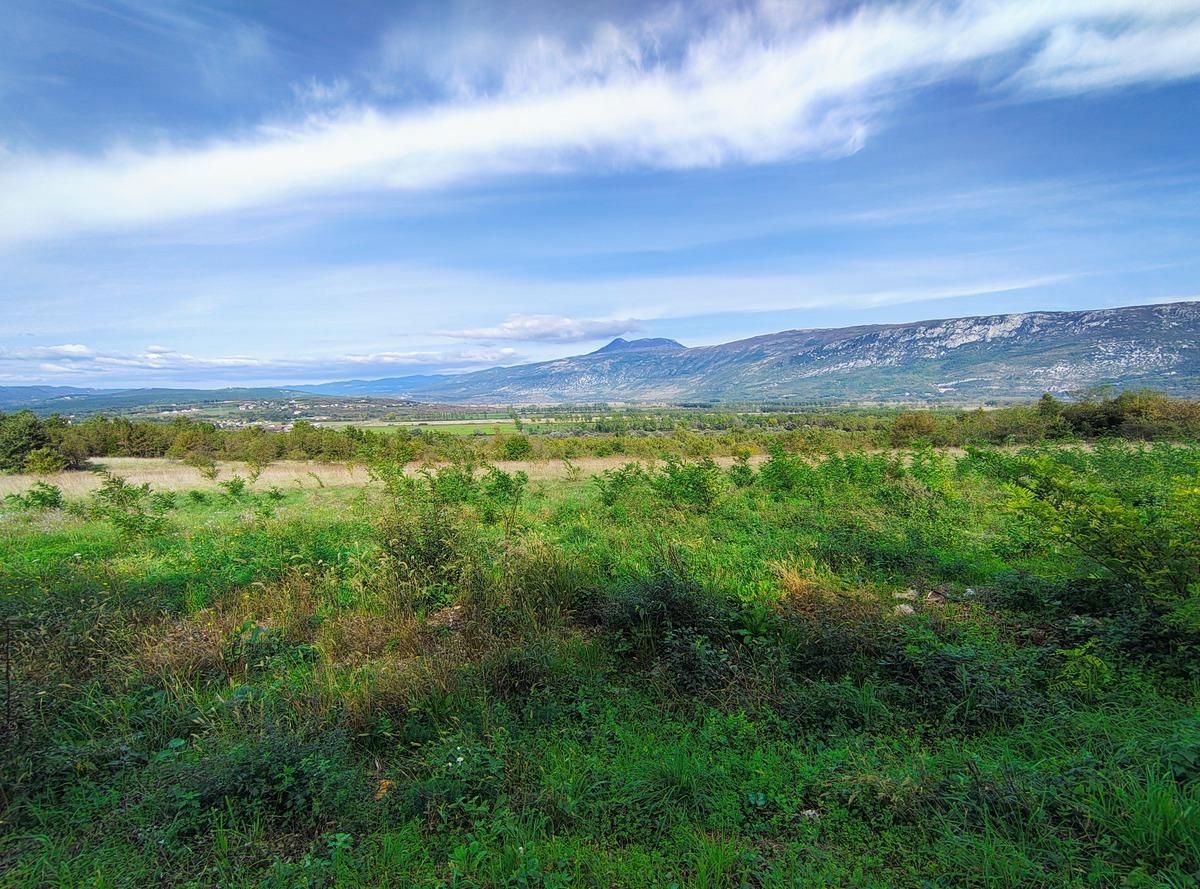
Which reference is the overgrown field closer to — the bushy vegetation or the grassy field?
the bushy vegetation

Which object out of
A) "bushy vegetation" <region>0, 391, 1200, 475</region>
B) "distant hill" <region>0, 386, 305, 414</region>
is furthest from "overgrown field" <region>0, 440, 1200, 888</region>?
"distant hill" <region>0, 386, 305, 414</region>

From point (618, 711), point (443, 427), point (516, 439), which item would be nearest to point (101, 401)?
point (443, 427)

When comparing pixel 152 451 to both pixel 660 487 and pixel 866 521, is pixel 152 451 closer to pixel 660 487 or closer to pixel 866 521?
pixel 660 487

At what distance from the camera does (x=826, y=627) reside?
15.8 ft

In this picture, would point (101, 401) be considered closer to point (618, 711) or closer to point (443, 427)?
point (443, 427)

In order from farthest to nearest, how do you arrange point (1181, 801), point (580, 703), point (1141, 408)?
point (1141, 408)
point (580, 703)
point (1181, 801)

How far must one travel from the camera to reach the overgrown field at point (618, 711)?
8.60ft

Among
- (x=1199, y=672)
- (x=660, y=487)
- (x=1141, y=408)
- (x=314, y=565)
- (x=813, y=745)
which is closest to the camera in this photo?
(x=813, y=745)

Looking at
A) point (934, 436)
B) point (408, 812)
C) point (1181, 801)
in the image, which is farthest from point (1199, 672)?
point (934, 436)

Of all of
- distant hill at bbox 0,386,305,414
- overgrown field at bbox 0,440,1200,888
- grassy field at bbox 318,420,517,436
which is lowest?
grassy field at bbox 318,420,517,436

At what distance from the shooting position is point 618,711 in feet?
13.4

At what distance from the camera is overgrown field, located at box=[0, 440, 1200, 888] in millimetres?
2621

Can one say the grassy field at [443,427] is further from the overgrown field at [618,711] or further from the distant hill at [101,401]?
the distant hill at [101,401]

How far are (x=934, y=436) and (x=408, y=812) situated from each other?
100 feet
